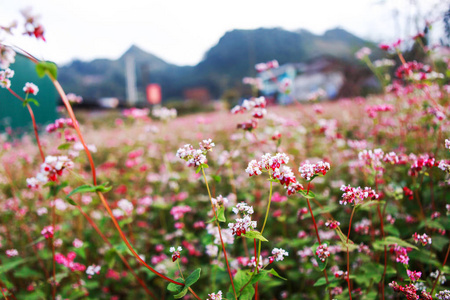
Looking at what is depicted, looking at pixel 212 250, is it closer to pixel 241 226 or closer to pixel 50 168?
pixel 241 226

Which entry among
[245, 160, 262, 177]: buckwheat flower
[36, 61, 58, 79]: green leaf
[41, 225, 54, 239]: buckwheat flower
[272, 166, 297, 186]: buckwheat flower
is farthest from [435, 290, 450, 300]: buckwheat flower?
[41, 225, 54, 239]: buckwheat flower

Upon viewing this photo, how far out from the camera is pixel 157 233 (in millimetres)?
3521

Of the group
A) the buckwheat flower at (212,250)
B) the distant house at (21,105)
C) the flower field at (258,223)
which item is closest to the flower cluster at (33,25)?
the flower field at (258,223)

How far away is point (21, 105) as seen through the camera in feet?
35.0

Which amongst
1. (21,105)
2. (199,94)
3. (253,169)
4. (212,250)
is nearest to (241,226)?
(253,169)

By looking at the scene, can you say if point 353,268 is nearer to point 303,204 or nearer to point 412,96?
point 303,204

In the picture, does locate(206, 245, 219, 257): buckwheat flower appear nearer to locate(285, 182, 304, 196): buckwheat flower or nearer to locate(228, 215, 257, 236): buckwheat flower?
locate(228, 215, 257, 236): buckwheat flower

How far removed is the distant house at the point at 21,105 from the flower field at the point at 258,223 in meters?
6.26

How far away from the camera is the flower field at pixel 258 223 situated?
144 centimetres

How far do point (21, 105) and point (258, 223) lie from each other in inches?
451

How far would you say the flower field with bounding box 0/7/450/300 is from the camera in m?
1.44

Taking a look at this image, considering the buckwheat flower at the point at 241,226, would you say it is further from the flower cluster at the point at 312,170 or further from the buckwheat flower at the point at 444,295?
the buckwheat flower at the point at 444,295

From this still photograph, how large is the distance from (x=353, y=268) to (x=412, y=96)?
3309 millimetres

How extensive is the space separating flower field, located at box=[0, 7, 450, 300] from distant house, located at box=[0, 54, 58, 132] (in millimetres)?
6258
